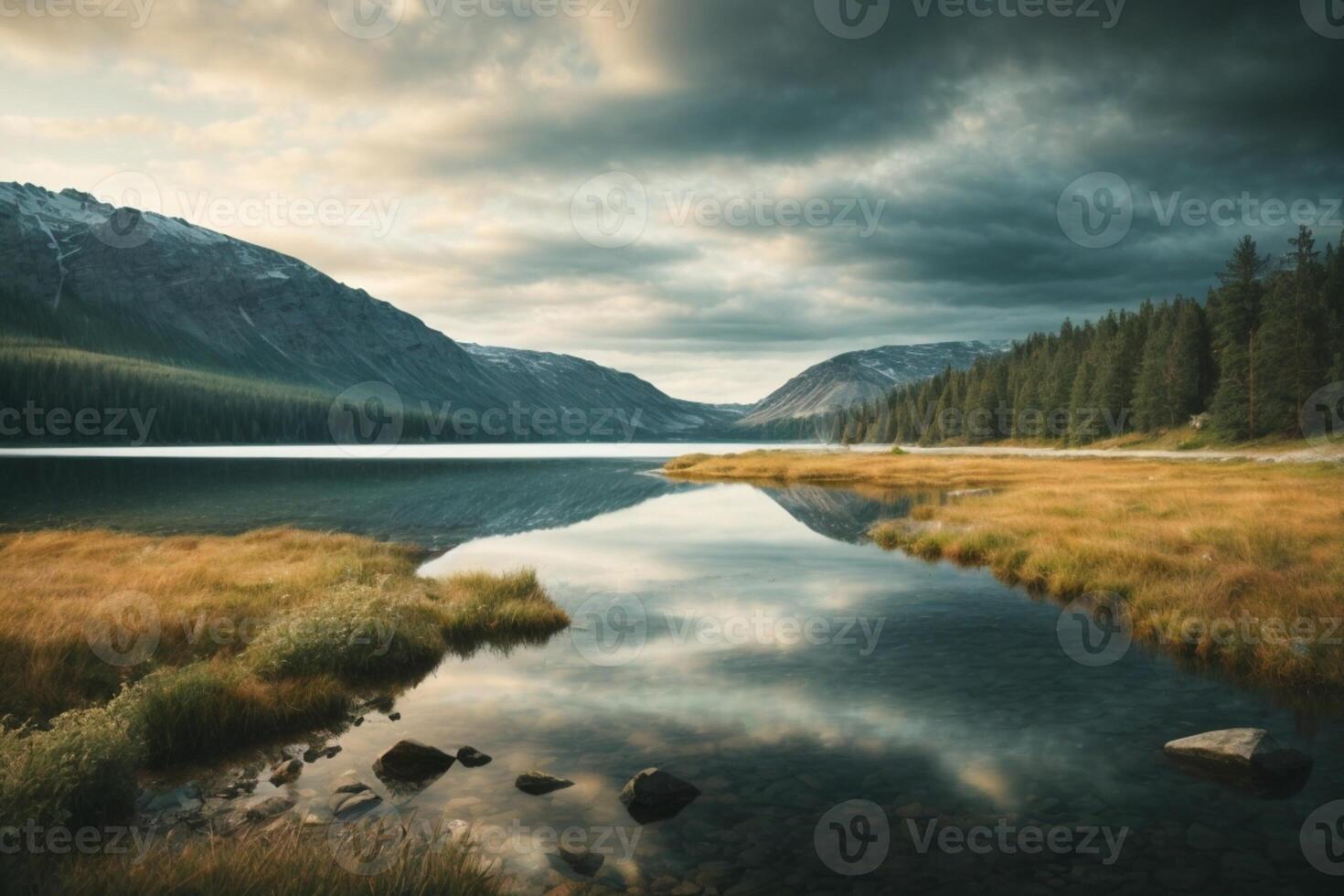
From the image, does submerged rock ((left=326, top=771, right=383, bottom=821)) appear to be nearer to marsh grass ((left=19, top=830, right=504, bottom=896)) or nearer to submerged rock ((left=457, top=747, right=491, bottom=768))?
submerged rock ((left=457, top=747, right=491, bottom=768))

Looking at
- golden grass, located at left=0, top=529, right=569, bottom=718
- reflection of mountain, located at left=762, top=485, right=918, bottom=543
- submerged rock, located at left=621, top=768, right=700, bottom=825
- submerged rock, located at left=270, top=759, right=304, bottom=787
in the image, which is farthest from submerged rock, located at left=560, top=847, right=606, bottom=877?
reflection of mountain, located at left=762, top=485, right=918, bottom=543

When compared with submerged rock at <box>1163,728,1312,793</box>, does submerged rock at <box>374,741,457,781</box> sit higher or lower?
lower

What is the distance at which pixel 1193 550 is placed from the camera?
20766mm

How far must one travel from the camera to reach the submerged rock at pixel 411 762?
9.53 m

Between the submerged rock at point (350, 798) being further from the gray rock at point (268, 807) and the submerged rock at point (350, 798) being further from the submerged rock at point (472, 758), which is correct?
the submerged rock at point (472, 758)

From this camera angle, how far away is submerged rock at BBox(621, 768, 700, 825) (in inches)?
336

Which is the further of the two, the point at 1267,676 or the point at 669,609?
the point at 669,609

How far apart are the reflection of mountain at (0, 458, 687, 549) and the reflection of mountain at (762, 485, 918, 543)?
13.3 meters

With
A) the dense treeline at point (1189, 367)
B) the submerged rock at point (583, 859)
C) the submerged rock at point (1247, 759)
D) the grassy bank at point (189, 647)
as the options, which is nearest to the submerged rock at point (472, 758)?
the submerged rock at point (583, 859)

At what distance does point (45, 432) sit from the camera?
168m

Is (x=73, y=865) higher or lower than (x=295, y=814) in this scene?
higher

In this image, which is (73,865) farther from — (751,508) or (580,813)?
(751,508)

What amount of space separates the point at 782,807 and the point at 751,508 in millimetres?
41735

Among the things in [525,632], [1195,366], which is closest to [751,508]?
[525,632]
